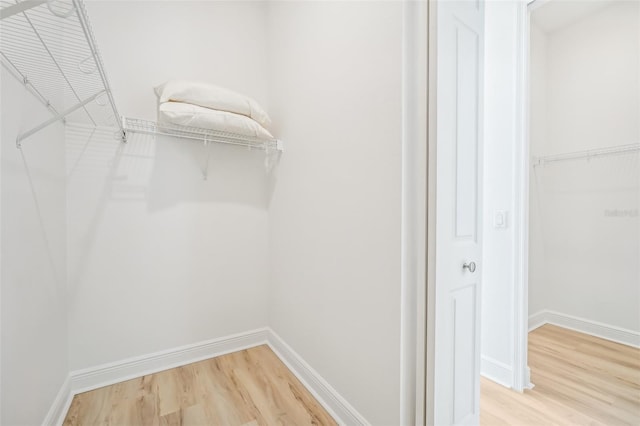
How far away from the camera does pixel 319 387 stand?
1.46 m

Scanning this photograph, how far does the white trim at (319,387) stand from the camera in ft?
4.08

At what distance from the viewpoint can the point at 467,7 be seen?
3.59 ft

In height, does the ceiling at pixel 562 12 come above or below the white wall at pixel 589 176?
above

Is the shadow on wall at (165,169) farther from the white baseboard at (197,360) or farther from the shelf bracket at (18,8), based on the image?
the shelf bracket at (18,8)

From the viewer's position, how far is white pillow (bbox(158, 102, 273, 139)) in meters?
1.49

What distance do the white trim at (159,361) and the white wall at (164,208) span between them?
0.13 feet

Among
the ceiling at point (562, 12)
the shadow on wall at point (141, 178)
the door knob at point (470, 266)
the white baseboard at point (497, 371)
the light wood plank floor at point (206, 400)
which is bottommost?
the light wood plank floor at point (206, 400)

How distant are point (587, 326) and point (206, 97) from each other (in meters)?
3.49

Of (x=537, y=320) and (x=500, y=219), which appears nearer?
(x=500, y=219)

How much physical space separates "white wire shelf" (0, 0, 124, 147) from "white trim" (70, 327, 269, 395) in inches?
52.9

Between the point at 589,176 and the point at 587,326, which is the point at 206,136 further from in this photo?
the point at 587,326

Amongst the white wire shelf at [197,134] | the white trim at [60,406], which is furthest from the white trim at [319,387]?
the white wire shelf at [197,134]

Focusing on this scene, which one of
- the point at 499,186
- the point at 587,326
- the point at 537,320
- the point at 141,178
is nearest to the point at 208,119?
the point at 141,178

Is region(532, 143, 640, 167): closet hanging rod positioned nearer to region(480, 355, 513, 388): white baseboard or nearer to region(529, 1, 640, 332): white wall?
region(529, 1, 640, 332): white wall
